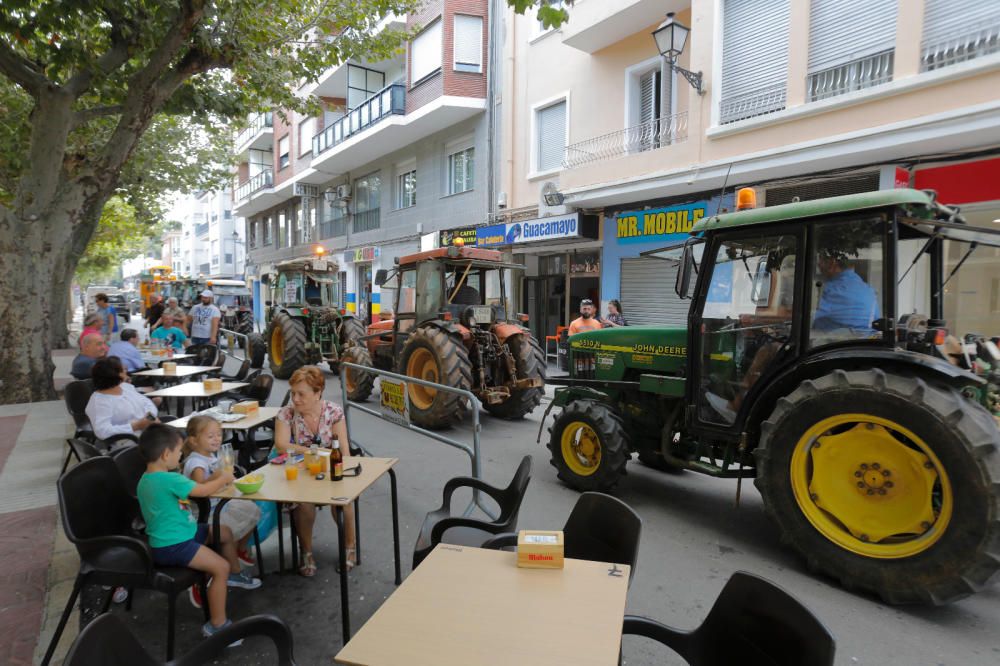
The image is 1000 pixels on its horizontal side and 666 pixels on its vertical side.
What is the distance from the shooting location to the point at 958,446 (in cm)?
293

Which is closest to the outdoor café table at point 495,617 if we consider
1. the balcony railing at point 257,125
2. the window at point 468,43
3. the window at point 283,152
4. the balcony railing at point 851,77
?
the balcony railing at point 851,77

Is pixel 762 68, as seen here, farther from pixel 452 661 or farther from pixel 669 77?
pixel 452 661

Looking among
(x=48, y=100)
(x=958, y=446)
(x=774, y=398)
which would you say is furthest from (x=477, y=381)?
(x=48, y=100)

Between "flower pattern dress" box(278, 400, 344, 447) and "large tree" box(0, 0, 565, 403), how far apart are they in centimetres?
558

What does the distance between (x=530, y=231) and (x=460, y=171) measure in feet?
15.1

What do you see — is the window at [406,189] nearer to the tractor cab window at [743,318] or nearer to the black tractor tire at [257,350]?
the black tractor tire at [257,350]

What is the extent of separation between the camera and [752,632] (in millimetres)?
1826

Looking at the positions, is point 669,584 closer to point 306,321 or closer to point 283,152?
point 306,321

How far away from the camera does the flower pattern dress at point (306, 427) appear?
3.90m

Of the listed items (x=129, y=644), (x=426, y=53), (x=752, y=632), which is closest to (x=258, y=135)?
(x=426, y=53)

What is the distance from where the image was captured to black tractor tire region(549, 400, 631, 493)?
4648 mm

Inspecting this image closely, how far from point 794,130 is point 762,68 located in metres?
1.60

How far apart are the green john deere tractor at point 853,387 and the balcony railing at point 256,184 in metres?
27.9

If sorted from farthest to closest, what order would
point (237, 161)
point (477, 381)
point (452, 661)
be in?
point (237, 161), point (477, 381), point (452, 661)
